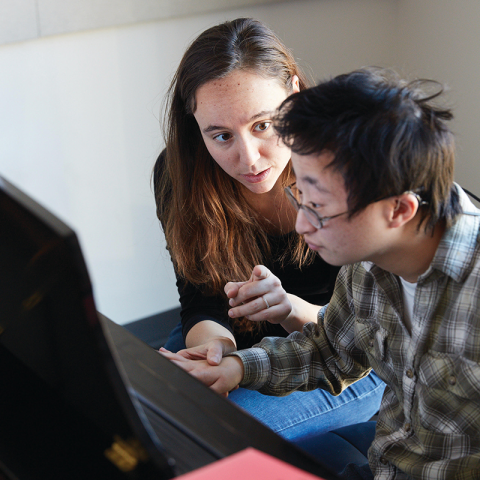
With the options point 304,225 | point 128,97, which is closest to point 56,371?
point 304,225

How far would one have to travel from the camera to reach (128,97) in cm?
195

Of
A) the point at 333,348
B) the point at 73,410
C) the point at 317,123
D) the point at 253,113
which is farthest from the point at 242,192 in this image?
the point at 73,410

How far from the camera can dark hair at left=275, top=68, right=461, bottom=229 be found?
0.68 m

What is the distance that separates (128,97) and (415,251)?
4.69ft

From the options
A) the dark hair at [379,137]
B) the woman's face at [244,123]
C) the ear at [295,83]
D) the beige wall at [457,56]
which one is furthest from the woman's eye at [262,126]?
the beige wall at [457,56]

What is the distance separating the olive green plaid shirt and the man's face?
84 millimetres

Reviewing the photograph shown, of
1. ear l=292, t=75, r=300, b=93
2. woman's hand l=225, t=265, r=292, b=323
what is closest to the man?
woman's hand l=225, t=265, r=292, b=323

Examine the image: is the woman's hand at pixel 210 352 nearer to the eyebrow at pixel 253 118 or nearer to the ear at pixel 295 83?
the eyebrow at pixel 253 118

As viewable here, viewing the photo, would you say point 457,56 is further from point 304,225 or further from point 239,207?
point 304,225

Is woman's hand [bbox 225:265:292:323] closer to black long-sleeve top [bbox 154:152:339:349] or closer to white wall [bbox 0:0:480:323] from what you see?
black long-sleeve top [bbox 154:152:339:349]

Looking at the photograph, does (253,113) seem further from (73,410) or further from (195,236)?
(73,410)

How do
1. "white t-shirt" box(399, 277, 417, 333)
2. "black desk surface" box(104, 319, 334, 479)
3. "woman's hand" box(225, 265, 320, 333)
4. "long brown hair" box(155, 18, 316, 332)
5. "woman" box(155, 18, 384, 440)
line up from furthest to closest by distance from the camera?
"long brown hair" box(155, 18, 316, 332)
"woman" box(155, 18, 384, 440)
"woman's hand" box(225, 265, 320, 333)
"white t-shirt" box(399, 277, 417, 333)
"black desk surface" box(104, 319, 334, 479)

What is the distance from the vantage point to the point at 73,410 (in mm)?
473

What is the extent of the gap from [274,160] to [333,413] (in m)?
0.54
